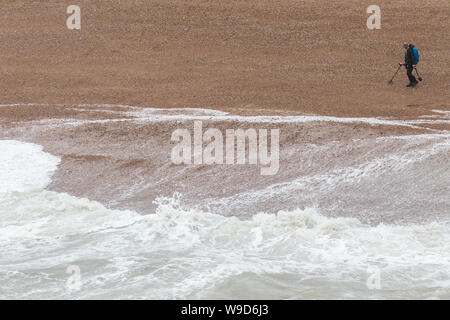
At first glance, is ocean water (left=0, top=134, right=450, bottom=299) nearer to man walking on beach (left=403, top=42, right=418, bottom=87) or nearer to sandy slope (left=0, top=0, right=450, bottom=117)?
sandy slope (left=0, top=0, right=450, bottom=117)

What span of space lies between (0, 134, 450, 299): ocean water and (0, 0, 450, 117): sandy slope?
6.91m

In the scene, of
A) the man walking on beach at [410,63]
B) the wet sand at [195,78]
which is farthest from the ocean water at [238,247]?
the man walking on beach at [410,63]

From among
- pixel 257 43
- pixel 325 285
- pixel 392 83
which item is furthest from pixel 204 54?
pixel 325 285

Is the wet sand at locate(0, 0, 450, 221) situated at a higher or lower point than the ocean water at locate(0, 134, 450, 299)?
higher

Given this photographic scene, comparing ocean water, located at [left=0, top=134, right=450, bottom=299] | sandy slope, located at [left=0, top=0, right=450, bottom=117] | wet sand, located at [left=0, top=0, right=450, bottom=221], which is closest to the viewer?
ocean water, located at [left=0, top=134, right=450, bottom=299]

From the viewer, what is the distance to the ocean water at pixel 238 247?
7.56 meters

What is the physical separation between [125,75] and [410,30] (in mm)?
10872

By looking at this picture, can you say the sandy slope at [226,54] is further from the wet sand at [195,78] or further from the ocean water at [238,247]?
the ocean water at [238,247]

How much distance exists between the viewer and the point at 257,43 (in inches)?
1009

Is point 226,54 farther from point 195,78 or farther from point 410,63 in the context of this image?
point 410,63

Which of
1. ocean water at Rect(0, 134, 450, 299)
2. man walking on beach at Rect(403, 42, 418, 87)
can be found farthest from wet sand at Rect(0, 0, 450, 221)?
ocean water at Rect(0, 134, 450, 299)

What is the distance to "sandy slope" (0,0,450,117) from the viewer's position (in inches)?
804

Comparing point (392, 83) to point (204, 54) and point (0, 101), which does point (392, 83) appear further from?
point (0, 101)

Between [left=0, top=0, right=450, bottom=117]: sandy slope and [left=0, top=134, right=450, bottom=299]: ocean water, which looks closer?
[left=0, top=134, right=450, bottom=299]: ocean water
